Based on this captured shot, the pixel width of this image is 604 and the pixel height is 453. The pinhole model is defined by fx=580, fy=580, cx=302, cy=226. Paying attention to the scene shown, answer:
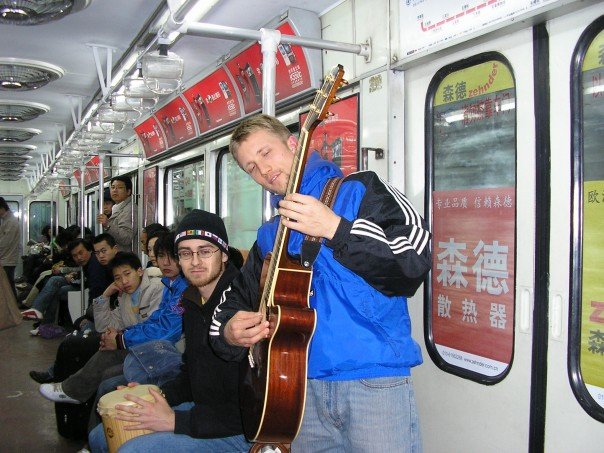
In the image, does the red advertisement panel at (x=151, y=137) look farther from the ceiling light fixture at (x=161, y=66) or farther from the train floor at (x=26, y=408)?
the ceiling light fixture at (x=161, y=66)

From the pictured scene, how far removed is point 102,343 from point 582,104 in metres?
3.07

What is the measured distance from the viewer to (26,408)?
475 centimetres

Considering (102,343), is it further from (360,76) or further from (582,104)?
(582,104)

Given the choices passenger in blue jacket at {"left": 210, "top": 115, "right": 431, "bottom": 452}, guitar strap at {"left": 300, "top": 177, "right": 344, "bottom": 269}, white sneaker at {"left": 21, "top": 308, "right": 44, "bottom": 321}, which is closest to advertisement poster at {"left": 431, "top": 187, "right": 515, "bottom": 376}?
passenger in blue jacket at {"left": 210, "top": 115, "right": 431, "bottom": 452}

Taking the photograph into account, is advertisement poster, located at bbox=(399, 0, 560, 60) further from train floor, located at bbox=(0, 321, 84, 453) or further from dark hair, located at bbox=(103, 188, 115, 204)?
dark hair, located at bbox=(103, 188, 115, 204)

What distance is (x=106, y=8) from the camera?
428 centimetres

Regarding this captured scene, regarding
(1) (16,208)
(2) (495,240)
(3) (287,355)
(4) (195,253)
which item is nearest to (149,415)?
(4) (195,253)

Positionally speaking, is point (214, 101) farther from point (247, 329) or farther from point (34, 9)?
point (247, 329)

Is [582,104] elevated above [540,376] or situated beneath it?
elevated above

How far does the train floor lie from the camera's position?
13.1 feet

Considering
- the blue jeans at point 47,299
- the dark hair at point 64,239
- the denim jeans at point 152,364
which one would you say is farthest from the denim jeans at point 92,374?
the dark hair at point 64,239

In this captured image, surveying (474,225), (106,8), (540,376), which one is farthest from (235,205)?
(540,376)

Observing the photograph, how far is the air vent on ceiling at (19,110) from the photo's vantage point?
7297 mm

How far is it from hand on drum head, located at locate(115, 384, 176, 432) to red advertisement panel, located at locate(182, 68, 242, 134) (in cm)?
318
